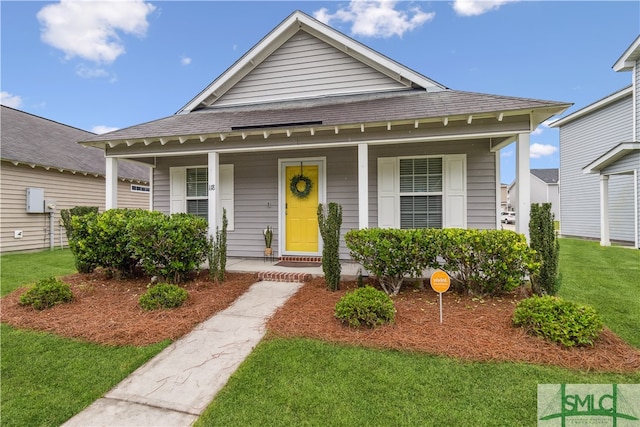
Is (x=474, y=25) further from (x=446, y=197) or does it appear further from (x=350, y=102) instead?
(x=446, y=197)

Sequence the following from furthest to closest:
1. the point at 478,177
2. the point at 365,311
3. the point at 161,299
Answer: the point at 478,177 < the point at 161,299 < the point at 365,311

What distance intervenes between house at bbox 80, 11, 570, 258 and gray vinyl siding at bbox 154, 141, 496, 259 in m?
0.02

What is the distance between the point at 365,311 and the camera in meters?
3.44

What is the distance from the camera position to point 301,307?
13.6ft

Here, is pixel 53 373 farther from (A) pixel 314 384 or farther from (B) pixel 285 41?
(B) pixel 285 41

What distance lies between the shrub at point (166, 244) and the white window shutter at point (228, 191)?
1901mm

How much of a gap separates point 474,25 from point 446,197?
8688 mm

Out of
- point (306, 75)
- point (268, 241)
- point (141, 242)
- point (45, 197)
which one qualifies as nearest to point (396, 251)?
point (268, 241)

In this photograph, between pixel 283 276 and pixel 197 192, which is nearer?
pixel 283 276

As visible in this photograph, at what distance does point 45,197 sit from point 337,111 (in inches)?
440

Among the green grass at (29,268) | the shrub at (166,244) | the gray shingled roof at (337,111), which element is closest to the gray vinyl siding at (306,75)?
the gray shingled roof at (337,111)

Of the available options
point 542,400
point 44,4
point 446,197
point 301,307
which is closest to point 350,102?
point 446,197

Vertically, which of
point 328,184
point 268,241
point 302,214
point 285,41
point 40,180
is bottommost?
point 268,241

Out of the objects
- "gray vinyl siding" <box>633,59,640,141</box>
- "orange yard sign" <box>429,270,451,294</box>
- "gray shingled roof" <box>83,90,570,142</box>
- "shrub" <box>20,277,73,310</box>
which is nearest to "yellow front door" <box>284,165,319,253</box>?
"gray shingled roof" <box>83,90,570,142</box>
